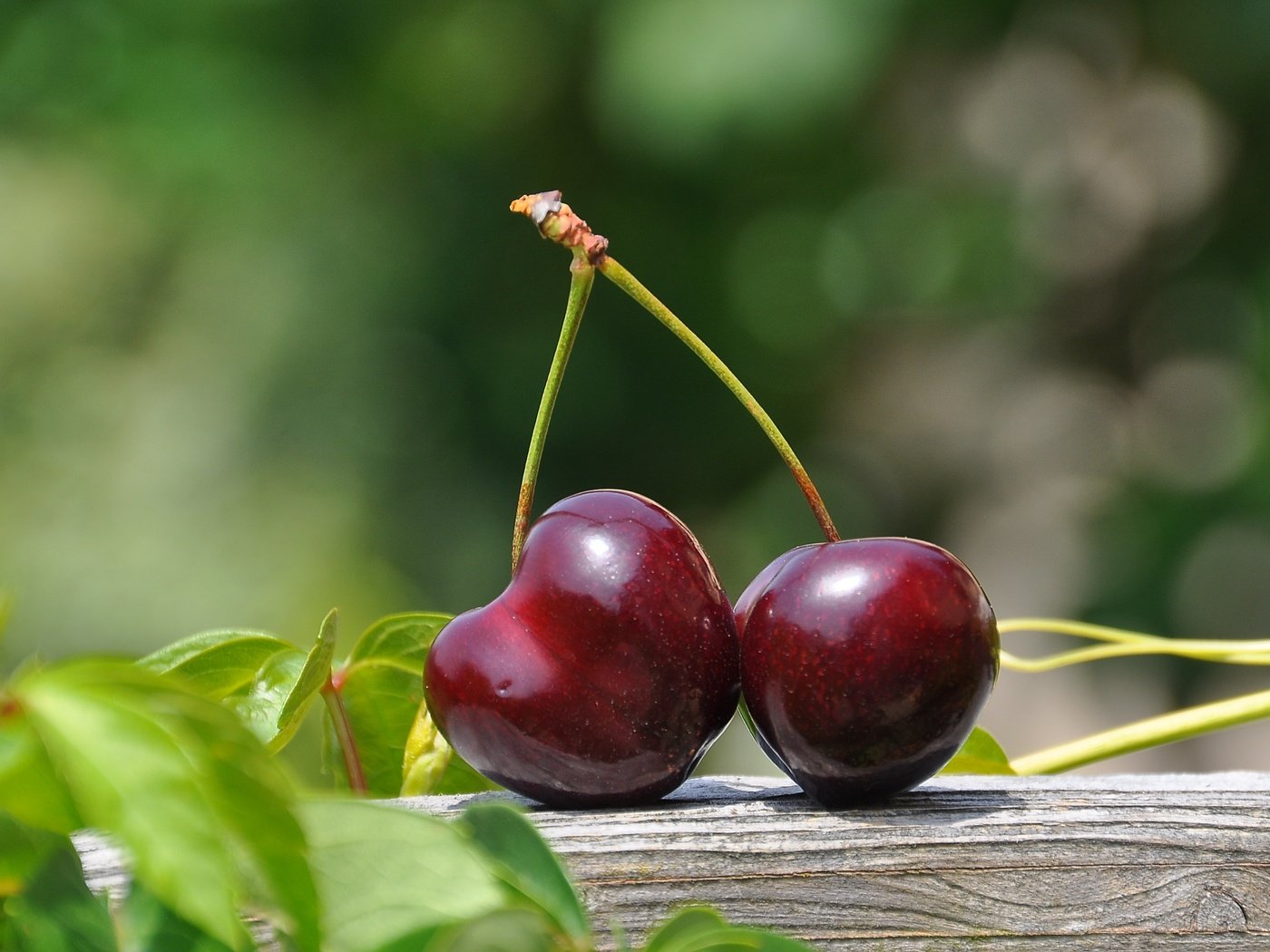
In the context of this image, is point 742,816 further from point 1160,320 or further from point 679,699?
point 1160,320

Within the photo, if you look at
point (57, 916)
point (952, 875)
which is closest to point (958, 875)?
point (952, 875)

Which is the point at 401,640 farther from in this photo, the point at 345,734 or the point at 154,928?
the point at 154,928

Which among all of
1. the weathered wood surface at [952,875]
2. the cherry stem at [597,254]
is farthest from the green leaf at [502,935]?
the cherry stem at [597,254]

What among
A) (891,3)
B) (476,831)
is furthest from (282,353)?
(476,831)

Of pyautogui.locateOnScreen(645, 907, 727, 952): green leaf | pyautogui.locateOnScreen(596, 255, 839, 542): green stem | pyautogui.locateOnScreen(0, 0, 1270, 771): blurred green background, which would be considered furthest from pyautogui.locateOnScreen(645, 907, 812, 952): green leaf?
pyautogui.locateOnScreen(0, 0, 1270, 771): blurred green background

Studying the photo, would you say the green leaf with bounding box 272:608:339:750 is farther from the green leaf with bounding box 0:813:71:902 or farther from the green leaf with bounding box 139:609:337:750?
the green leaf with bounding box 0:813:71:902

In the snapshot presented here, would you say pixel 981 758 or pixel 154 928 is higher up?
pixel 154 928
